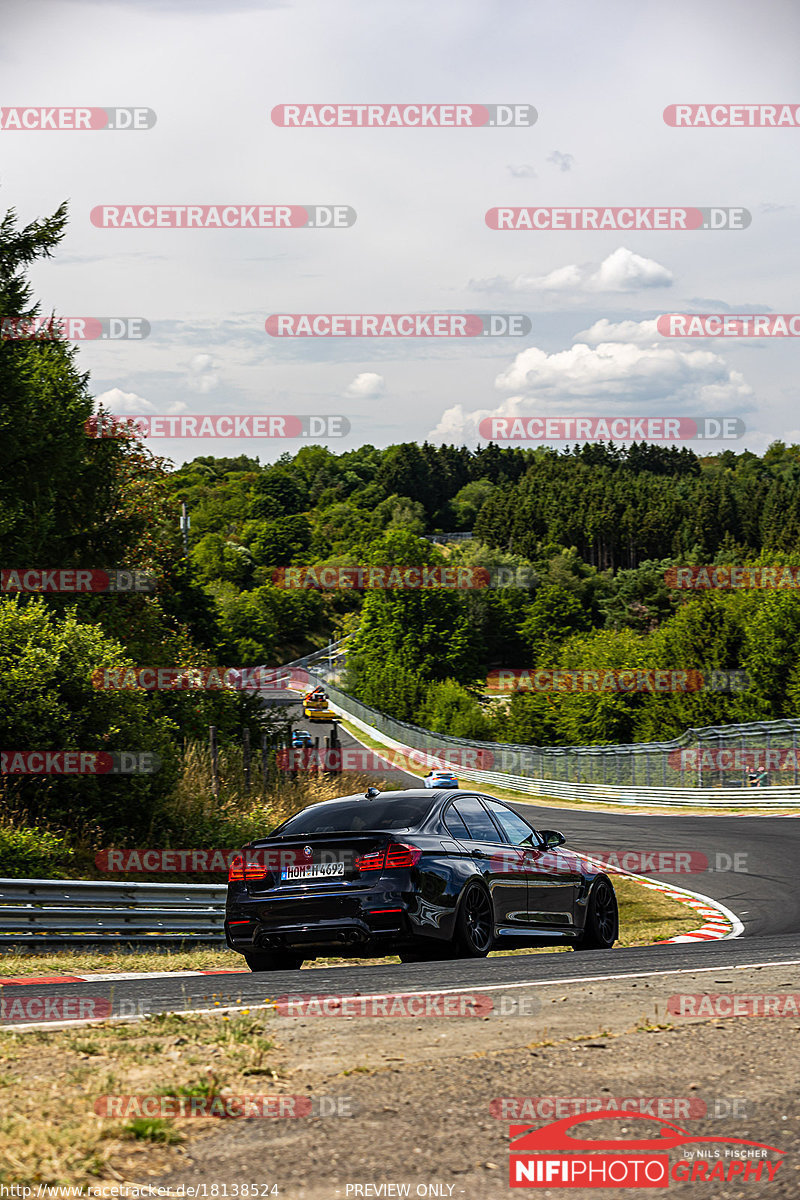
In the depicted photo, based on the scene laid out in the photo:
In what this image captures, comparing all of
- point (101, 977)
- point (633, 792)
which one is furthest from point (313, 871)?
point (633, 792)

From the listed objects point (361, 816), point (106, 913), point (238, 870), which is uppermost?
point (361, 816)

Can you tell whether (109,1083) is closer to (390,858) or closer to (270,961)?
(390,858)

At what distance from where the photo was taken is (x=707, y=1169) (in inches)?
164

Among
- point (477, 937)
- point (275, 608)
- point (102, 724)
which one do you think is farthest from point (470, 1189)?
point (275, 608)

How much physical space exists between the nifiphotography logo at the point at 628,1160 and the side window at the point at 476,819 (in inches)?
238

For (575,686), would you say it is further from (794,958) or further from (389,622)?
(794,958)

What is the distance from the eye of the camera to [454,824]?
1037 cm

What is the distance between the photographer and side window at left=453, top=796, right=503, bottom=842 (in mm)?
10586

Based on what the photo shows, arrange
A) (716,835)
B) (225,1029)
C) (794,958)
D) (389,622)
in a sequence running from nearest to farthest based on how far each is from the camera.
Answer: (225,1029)
(794,958)
(716,835)
(389,622)

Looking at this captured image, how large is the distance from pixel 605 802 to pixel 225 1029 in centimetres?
4266

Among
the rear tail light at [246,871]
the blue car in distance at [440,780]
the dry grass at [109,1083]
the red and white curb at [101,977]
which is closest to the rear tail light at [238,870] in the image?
the rear tail light at [246,871]

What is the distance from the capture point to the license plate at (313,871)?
951cm

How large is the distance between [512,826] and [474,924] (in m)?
1.44

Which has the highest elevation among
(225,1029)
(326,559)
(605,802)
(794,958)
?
(326,559)
